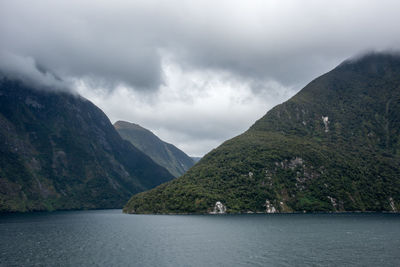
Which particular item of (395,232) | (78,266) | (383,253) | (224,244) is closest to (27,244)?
(78,266)

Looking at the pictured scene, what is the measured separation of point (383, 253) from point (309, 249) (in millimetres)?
18452

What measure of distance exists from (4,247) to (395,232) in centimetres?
13883

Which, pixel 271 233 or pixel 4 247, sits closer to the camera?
pixel 4 247

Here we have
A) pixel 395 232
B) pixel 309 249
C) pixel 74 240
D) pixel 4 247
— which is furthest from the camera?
pixel 395 232

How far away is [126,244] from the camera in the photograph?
103 metres

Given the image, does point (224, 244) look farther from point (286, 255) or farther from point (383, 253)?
point (383, 253)

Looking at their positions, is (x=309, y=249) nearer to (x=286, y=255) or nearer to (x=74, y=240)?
(x=286, y=255)

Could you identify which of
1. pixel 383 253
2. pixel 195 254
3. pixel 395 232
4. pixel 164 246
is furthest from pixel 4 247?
pixel 395 232

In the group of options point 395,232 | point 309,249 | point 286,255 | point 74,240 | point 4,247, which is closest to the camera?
point 286,255

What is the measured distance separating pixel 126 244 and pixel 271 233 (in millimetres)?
56558

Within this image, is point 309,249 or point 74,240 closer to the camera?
point 309,249

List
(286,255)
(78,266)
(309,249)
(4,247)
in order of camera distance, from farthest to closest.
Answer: (4,247) < (309,249) < (286,255) < (78,266)

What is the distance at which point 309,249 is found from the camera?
8856 cm

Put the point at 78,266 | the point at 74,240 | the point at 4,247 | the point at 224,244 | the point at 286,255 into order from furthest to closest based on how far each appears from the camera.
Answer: the point at 74,240 < the point at 224,244 < the point at 4,247 < the point at 286,255 < the point at 78,266
